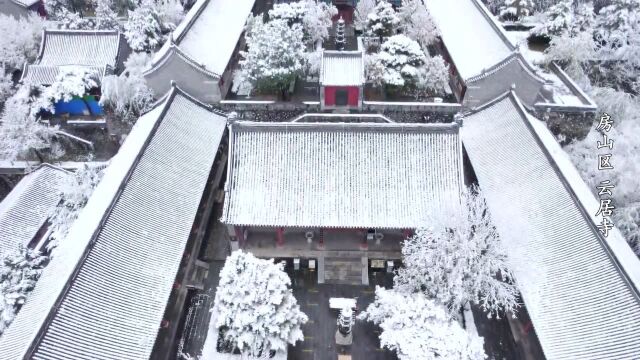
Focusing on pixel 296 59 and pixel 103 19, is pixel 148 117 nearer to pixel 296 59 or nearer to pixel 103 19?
pixel 296 59

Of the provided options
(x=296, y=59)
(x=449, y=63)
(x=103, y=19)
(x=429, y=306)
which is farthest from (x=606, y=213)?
(x=103, y=19)

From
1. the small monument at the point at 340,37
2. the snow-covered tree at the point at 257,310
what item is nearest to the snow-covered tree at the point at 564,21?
the small monument at the point at 340,37

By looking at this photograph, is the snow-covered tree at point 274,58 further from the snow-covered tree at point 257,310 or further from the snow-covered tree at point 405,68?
the snow-covered tree at point 257,310

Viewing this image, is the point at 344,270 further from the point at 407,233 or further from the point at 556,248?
the point at 556,248

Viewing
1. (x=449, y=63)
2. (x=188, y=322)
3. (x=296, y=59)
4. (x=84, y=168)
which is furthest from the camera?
(x=449, y=63)

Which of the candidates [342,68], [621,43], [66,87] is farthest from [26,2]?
[621,43]

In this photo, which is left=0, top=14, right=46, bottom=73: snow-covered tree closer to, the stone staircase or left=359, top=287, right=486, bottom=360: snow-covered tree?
the stone staircase

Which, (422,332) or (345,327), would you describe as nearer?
(422,332)
